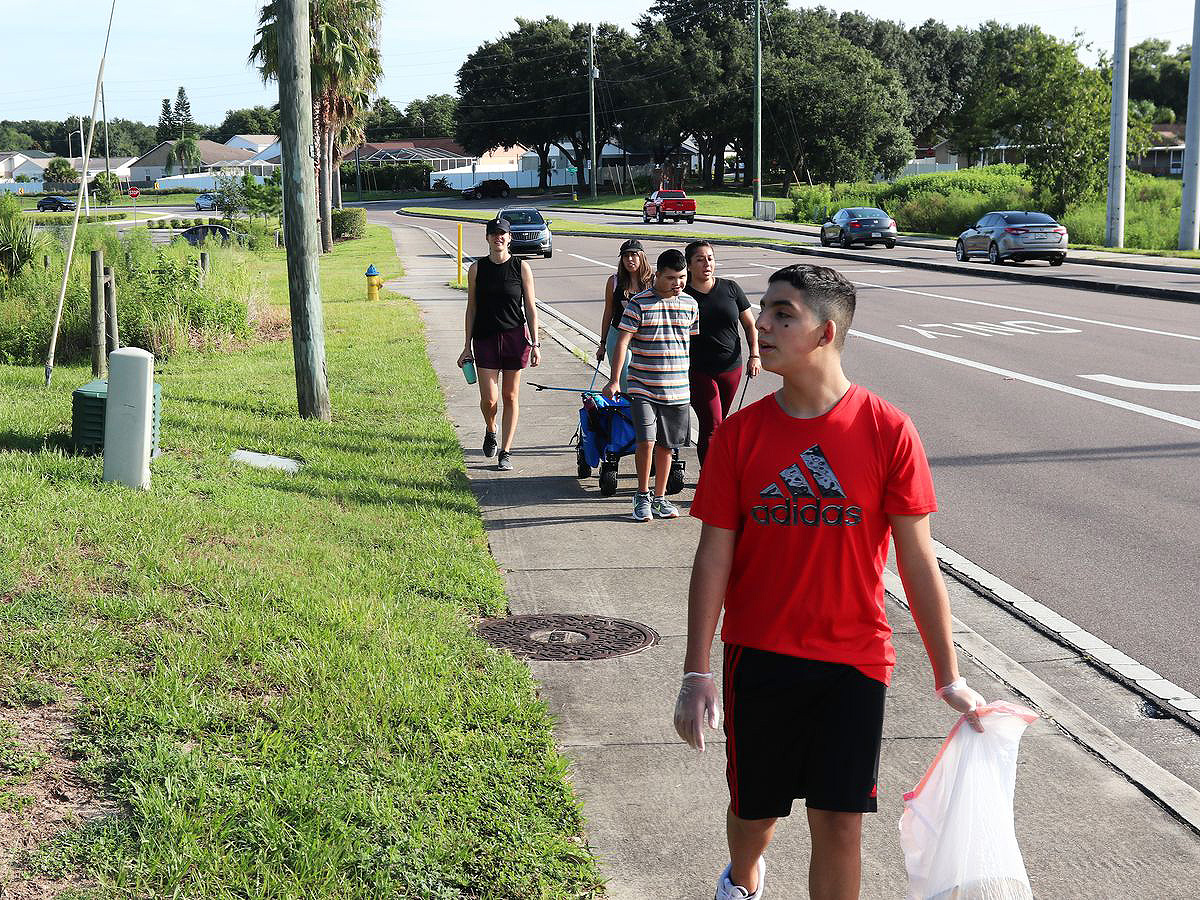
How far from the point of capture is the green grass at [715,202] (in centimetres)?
6694

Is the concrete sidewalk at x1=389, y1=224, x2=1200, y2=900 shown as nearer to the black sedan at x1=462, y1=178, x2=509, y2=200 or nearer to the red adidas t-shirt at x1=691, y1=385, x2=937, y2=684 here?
the red adidas t-shirt at x1=691, y1=385, x2=937, y2=684

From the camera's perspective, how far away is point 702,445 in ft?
29.5

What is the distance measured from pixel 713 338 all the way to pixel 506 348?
1857mm

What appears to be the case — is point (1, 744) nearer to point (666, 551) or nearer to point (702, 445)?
point (666, 551)

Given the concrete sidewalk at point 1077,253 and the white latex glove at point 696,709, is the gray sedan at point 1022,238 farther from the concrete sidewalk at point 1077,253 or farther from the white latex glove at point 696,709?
the white latex glove at point 696,709

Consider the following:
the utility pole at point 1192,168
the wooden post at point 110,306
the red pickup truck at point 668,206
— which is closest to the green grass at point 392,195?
the red pickup truck at point 668,206

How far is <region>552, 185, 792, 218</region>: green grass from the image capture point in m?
66.9

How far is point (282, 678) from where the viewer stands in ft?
16.3

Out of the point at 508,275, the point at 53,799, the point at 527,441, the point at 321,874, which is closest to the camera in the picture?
the point at 321,874

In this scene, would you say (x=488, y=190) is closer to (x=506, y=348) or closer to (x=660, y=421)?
(x=506, y=348)

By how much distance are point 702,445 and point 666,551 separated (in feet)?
5.08

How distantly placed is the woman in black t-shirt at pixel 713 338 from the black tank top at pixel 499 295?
157cm

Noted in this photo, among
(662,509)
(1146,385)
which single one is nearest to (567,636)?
(662,509)

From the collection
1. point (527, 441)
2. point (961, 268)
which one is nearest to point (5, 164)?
point (961, 268)
